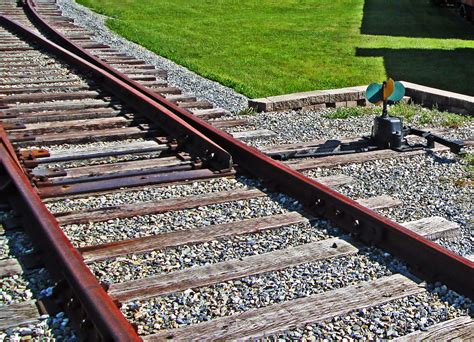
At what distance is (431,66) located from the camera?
12.3 metres

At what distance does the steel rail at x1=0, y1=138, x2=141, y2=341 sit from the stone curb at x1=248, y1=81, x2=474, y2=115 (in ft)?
12.5

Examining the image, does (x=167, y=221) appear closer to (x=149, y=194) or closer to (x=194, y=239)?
(x=194, y=239)

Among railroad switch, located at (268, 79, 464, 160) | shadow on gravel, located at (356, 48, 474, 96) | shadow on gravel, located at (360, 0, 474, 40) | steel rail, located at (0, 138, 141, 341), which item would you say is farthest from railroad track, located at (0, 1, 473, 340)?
shadow on gravel, located at (360, 0, 474, 40)

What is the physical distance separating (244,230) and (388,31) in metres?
14.1

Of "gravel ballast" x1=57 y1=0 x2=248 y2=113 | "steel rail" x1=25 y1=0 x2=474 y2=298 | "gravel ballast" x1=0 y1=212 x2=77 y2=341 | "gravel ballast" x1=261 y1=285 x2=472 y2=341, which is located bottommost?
"gravel ballast" x1=57 y1=0 x2=248 y2=113

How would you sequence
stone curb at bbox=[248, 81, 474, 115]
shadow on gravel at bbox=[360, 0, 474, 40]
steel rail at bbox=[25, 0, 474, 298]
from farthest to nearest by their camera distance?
shadow on gravel at bbox=[360, 0, 474, 40]
stone curb at bbox=[248, 81, 474, 115]
steel rail at bbox=[25, 0, 474, 298]

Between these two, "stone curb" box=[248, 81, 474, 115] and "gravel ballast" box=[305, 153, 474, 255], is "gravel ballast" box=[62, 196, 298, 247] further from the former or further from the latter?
"stone curb" box=[248, 81, 474, 115]

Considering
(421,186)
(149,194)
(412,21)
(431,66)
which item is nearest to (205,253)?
(149,194)

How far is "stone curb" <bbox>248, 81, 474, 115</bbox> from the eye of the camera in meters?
8.33

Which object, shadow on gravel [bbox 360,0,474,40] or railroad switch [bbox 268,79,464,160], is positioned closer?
railroad switch [bbox 268,79,464,160]

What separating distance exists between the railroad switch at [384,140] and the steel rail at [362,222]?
0.69 meters

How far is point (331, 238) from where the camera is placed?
4383 mm

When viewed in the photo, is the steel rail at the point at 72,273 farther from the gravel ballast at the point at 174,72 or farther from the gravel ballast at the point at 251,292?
the gravel ballast at the point at 174,72

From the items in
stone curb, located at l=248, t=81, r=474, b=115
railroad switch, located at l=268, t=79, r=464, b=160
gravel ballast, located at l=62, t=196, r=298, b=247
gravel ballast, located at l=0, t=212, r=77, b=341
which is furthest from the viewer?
stone curb, located at l=248, t=81, r=474, b=115
